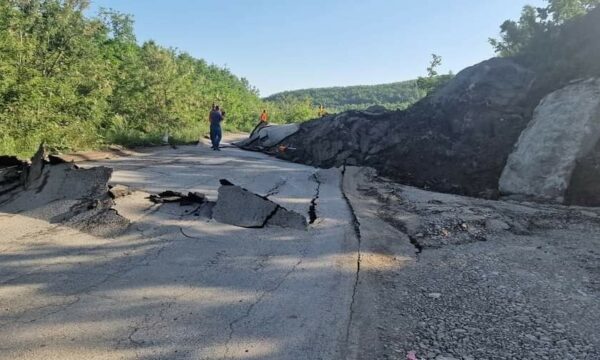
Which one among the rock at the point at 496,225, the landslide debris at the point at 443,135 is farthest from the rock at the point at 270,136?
the rock at the point at 496,225

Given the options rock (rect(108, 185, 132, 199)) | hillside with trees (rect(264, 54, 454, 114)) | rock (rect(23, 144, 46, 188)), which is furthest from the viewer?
hillside with trees (rect(264, 54, 454, 114))

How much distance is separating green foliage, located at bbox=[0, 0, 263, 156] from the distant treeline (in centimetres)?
3

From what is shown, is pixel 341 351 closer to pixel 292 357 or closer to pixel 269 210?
pixel 292 357

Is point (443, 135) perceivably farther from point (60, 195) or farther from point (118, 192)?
point (60, 195)

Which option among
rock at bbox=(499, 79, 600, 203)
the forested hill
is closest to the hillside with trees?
the forested hill

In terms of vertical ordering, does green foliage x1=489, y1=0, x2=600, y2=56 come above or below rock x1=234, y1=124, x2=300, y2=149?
above

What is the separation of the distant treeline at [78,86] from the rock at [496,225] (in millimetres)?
10106

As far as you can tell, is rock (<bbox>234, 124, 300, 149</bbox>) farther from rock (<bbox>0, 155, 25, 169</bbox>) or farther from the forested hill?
the forested hill

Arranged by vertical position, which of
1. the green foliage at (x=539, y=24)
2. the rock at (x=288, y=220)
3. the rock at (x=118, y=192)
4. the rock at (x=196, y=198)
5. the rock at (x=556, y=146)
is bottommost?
the rock at (x=288, y=220)

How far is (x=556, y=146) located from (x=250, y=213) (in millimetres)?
7454

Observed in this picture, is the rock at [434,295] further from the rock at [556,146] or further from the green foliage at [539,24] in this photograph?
the green foliage at [539,24]

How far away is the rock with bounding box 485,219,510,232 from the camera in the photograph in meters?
6.92

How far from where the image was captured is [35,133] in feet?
40.5

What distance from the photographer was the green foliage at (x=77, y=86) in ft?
40.4
